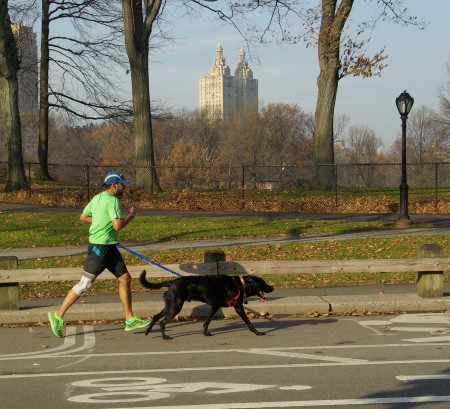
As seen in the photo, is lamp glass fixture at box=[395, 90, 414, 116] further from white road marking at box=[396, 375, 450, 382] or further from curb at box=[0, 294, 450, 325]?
white road marking at box=[396, 375, 450, 382]

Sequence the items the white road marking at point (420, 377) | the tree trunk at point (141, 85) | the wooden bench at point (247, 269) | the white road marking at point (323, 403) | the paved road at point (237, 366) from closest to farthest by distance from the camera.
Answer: the white road marking at point (323, 403), the paved road at point (237, 366), the white road marking at point (420, 377), the wooden bench at point (247, 269), the tree trunk at point (141, 85)

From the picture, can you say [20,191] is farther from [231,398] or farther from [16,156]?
[231,398]

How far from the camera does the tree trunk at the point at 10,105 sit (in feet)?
95.1

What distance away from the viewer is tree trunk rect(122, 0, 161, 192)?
30.0 meters

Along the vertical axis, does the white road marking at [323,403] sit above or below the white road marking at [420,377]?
above

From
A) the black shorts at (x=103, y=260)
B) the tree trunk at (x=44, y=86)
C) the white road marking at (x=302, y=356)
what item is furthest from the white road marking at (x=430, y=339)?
the tree trunk at (x=44, y=86)

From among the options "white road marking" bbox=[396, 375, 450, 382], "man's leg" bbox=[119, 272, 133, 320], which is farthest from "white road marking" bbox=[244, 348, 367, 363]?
"man's leg" bbox=[119, 272, 133, 320]

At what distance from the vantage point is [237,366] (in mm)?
7363

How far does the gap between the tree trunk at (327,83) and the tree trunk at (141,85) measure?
6831mm

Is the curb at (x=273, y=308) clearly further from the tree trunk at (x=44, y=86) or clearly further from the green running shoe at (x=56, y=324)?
the tree trunk at (x=44, y=86)

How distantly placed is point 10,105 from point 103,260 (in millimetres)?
22753

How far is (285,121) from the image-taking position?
101938mm

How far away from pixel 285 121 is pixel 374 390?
96755mm

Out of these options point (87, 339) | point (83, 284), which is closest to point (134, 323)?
point (87, 339)
